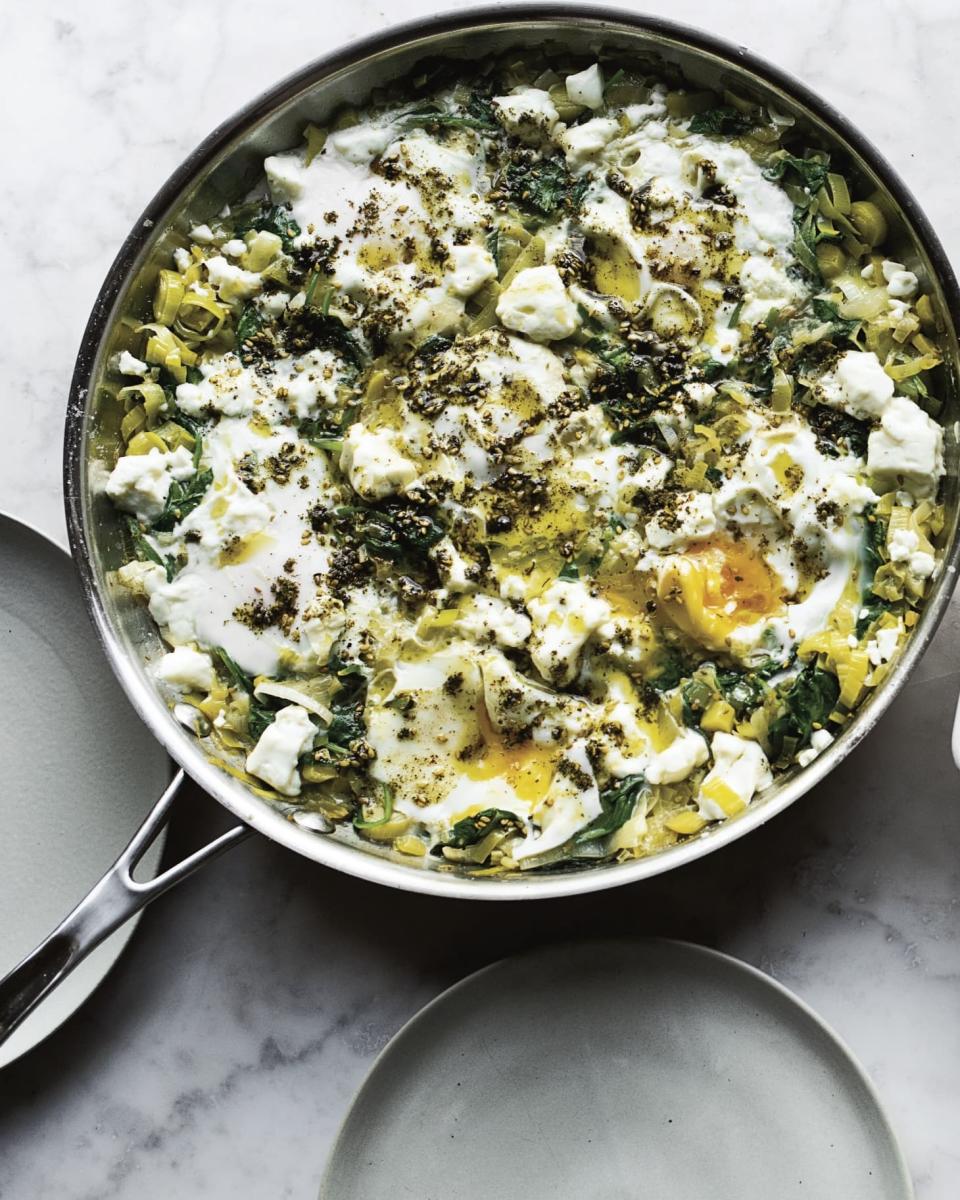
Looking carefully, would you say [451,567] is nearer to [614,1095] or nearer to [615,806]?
[615,806]

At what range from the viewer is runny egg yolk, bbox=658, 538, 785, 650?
2816 mm

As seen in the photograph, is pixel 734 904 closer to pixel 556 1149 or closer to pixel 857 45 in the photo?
pixel 556 1149

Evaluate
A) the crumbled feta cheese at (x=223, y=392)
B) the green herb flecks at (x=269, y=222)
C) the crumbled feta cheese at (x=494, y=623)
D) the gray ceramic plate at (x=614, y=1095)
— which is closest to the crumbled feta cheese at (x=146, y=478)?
the crumbled feta cheese at (x=223, y=392)

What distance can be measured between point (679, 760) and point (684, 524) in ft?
1.86

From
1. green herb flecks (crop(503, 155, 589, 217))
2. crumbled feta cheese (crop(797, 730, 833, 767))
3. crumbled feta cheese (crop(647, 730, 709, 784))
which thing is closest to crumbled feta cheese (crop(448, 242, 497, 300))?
green herb flecks (crop(503, 155, 589, 217))

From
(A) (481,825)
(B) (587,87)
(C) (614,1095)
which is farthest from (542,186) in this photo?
(C) (614,1095)

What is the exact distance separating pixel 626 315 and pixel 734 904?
1.55m

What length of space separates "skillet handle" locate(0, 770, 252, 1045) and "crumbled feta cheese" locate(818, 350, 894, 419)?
1765 mm

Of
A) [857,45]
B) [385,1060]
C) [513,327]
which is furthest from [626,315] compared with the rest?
[385,1060]

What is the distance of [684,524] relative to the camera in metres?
2.84

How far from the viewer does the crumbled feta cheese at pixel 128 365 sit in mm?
2926

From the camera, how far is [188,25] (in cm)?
321

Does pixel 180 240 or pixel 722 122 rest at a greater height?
pixel 722 122

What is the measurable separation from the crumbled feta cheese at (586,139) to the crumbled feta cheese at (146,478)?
1.23m
